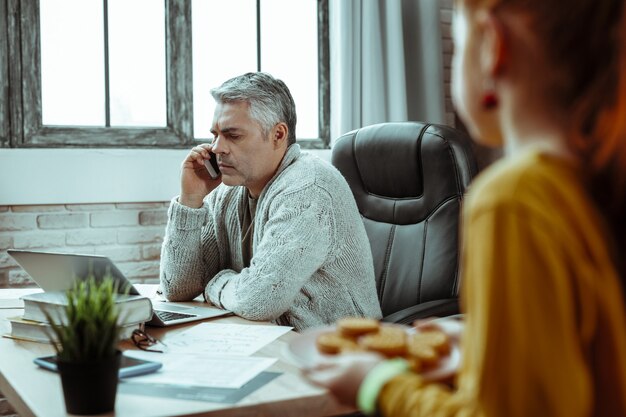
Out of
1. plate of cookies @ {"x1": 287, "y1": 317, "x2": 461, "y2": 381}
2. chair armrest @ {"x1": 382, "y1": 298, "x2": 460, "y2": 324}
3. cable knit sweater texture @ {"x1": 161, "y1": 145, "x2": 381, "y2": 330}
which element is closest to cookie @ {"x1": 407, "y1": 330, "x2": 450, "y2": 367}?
plate of cookies @ {"x1": 287, "y1": 317, "x2": 461, "y2": 381}

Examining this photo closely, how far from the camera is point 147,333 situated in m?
1.54

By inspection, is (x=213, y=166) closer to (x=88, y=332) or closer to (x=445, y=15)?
(x=88, y=332)

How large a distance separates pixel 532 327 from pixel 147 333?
1.07 meters

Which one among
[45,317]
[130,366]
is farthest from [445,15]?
[130,366]

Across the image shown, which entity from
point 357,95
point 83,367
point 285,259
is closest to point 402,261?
point 285,259

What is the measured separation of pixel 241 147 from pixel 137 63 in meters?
1.08

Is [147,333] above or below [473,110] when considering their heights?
below

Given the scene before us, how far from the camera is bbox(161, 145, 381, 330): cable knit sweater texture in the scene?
5.86 ft

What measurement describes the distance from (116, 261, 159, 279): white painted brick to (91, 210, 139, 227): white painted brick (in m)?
0.16

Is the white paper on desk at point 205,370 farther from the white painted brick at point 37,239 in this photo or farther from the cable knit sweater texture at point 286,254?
the white painted brick at point 37,239

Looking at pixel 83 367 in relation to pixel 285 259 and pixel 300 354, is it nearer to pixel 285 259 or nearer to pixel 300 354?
pixel 300 354

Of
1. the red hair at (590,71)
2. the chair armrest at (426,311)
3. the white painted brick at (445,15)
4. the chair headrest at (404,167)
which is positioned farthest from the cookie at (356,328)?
the white painted brick at (445,15)

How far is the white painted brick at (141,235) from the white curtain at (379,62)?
862 mm

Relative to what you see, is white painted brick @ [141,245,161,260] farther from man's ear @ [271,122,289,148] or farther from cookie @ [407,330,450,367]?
cookie @ [407,330,450,367]
